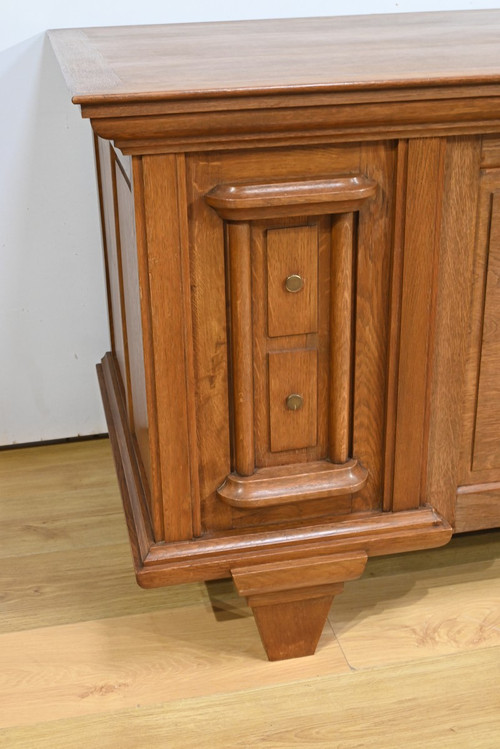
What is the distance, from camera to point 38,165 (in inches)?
59.4

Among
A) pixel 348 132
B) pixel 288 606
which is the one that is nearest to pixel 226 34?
pixel 348 132

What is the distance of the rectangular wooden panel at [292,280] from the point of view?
3.13 ft

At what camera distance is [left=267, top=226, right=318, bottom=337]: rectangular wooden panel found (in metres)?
0.95

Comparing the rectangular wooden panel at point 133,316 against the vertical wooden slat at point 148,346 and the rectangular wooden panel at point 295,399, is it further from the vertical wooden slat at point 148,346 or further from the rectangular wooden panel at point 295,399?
the rectangular wooden panel at point 295,399

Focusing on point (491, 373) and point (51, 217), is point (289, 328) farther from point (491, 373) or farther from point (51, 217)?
point (51, 217)

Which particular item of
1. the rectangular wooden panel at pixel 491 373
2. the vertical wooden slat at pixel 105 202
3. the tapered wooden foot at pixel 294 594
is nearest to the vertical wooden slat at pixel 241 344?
the tapered wooden foot at pixel 294 594

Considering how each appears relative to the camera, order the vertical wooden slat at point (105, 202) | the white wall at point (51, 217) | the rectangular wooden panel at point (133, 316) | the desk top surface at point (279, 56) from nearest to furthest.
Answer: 1. the desk top surface at point (279, 56)
2. the rectangular wooden panel at point (133, 316)
3. the vertical wooden slat at point (105, 202)
4. the white wall at point (51, 217)

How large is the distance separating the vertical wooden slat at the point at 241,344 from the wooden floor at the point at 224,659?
0.89ft

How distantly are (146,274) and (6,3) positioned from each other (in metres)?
0.72

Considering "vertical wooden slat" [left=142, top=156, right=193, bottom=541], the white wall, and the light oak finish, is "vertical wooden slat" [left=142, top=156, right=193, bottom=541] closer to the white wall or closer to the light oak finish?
the light oak finish

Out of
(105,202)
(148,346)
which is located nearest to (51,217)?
(105,202)

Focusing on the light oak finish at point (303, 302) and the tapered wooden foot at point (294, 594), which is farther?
the tapered wooden foot at point (294, 594)

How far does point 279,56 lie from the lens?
3.63 feet

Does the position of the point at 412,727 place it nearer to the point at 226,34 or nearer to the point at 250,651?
the point at 250,651
